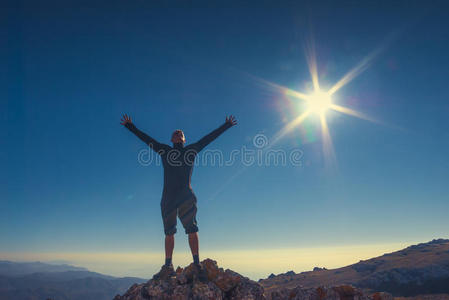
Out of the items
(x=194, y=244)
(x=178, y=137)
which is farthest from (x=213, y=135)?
(x=194, y=244)

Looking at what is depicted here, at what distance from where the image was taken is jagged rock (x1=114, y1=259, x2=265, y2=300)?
9469 millimetres

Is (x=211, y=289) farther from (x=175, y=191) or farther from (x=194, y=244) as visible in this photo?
(x=175, y=191)

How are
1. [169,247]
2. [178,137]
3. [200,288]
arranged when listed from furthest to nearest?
1. [178,137]
2. [169,247]
3. [200,288]

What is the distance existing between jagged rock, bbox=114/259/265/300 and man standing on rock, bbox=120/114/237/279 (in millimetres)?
487

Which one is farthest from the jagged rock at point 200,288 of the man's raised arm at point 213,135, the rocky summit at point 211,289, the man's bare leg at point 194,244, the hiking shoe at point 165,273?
the man's raised arm at point 213,135

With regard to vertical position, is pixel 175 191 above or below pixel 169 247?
above

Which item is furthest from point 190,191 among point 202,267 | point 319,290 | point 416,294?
point 416,294

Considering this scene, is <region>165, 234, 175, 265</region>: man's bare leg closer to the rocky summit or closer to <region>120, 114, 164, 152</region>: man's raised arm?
the rocky summit

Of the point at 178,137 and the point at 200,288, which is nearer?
the point at 200,288

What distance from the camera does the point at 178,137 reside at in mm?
11133

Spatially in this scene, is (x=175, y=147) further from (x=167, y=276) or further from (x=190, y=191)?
(x=167, y=276)

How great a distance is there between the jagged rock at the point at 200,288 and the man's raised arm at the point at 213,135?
4780mm

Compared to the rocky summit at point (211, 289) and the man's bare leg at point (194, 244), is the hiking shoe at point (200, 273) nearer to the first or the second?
the rocky summit at point (211, 289)

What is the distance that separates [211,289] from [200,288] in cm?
41
